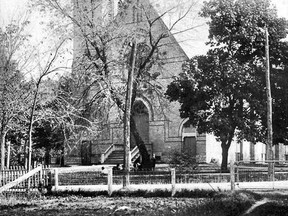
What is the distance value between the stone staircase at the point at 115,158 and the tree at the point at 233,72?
10751mm

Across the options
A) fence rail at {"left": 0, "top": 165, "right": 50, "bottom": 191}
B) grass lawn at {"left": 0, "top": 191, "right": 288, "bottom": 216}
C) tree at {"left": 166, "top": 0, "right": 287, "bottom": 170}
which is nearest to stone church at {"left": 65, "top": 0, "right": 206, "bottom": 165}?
tree at {"left": 166, "top": 0, "right": 287, "bottom": 170}

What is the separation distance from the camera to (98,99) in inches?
1008

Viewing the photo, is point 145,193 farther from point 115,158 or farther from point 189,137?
point 115,158

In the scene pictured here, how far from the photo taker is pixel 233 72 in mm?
23859

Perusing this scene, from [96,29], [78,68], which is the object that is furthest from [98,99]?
[96,29]

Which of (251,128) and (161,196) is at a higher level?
(251,128)

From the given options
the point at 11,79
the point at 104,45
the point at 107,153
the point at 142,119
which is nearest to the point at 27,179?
the point at 11,79

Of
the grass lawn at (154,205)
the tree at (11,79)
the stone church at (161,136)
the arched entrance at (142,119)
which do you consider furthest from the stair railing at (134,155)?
the grass lawn at (154,205)

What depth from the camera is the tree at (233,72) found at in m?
24.2

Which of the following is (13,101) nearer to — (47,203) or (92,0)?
(47,203)

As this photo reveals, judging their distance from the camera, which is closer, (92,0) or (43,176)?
(43,176)

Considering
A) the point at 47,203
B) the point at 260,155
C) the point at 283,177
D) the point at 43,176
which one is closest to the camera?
the point at 47,203

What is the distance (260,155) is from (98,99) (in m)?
18.4

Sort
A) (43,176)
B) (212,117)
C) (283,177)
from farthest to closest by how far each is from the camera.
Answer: (212,117) < (283,177) < (43,176)
